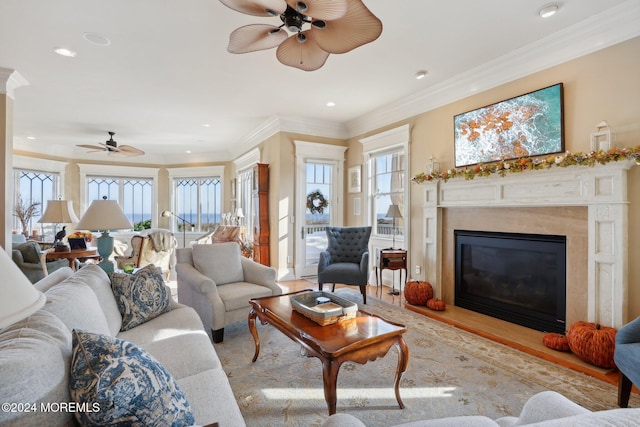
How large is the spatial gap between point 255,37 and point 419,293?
329 cm

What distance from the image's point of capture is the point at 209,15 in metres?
2.52

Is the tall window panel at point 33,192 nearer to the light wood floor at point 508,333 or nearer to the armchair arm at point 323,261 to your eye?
the armchair arm at point 323,261

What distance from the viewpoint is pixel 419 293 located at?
3898 millimetres

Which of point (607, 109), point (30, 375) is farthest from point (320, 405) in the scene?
point (607, 109)

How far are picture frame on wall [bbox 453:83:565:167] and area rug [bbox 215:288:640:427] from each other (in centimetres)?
192

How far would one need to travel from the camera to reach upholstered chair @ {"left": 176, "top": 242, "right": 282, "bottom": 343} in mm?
2846

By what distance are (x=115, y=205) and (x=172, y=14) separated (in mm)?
1709

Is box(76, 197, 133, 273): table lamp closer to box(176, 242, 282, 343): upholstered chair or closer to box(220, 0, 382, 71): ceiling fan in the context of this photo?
box(176, 242, 282, 343): upholstered chair

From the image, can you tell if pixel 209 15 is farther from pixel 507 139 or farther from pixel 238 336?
pixel 507 139

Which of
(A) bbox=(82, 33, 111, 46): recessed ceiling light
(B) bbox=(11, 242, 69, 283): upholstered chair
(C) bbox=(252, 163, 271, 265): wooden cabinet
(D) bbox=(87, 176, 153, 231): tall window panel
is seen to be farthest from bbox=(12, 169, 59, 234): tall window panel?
(A) bbox=(82, 33, 111, 46): recessed ceiling light

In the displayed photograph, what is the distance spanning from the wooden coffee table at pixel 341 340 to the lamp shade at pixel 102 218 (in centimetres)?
166

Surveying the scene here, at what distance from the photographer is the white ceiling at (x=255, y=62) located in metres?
2.48

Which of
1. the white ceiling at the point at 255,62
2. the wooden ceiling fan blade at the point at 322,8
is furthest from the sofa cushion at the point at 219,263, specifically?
the wooden ceiling fan blade at the point at 322,8

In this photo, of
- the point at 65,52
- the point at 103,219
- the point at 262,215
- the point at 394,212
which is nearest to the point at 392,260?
the point at 394,212
